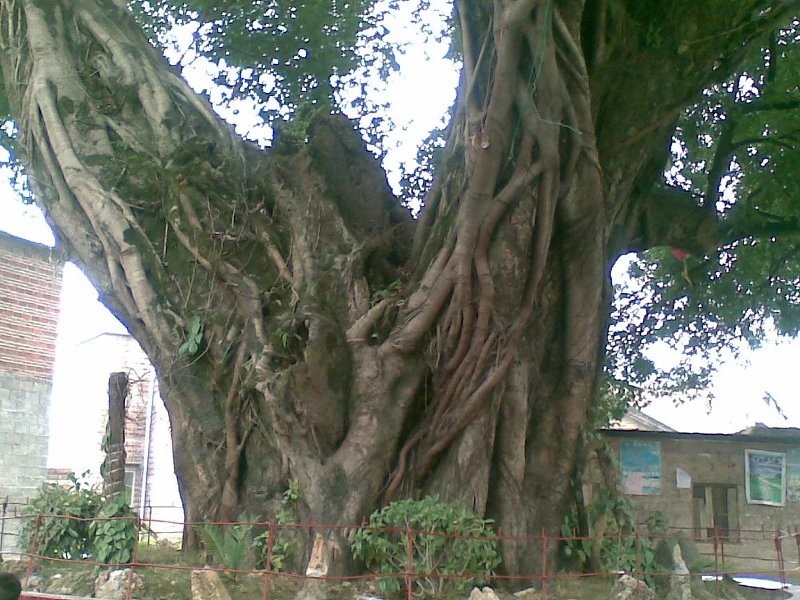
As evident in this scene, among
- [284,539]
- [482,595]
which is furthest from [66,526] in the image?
[482,595]

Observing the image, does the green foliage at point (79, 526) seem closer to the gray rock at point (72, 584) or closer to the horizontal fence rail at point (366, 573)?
the horizontal fence rail at point (366, 573)

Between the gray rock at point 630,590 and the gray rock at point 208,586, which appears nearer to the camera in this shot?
the gray rock at point 208,586

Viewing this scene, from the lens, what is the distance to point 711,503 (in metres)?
9.40

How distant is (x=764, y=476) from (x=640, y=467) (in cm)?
152

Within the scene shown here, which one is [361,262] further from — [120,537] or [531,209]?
[120,537]

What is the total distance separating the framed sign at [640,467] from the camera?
9109 millimetres

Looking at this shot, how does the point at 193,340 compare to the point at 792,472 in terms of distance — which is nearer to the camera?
the point at 193,340

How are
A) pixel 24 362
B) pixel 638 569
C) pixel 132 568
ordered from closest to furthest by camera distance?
1. pixel 132 568
2. pixel 638 569
3. pixel 24 362

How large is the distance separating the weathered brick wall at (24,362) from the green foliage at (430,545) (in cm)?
754

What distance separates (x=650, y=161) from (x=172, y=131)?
4378 millimetres

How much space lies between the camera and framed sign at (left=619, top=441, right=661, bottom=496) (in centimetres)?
911

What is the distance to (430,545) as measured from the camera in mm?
5383

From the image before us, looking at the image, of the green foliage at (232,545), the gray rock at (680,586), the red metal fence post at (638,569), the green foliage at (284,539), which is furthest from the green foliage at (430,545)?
the gray rock at (680,586)

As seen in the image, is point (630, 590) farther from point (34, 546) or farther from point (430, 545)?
point (34, 546)
